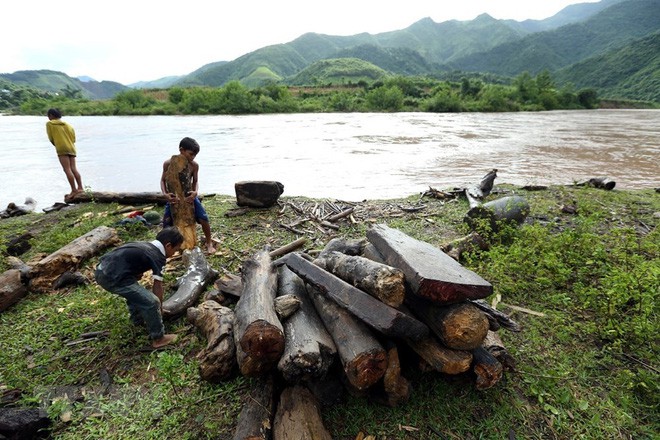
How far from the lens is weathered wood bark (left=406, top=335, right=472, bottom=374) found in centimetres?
252

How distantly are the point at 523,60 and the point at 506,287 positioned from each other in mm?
188607

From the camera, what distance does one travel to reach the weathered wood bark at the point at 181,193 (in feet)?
16.9

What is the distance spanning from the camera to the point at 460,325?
2453 mm

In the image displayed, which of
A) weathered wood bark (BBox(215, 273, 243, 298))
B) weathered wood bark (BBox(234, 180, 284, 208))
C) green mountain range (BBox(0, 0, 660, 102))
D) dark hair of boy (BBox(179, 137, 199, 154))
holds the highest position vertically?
green mountain range (BBox(0, 0, 660, 102))

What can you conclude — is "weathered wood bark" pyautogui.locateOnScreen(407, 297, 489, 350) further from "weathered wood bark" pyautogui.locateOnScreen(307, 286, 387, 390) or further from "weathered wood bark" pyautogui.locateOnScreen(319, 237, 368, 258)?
"weathered wood bark" pyautogui.locateOnScreen(319, 237, 368, 258)

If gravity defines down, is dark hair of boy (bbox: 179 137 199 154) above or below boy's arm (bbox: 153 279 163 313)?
above

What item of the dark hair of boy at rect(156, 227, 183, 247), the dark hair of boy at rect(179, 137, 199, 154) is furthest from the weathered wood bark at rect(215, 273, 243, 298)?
the dark hair of boy at rect(179, 137, 199, 154)

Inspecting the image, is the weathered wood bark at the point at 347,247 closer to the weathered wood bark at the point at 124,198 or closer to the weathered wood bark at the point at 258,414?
the weathered wood bark at the point at 258,414

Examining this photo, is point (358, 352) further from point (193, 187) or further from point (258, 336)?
point (193, 187)

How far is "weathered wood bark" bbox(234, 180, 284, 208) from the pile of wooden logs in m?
4.37

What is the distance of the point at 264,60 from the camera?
194125 millimetres

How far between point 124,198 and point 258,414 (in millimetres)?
7262

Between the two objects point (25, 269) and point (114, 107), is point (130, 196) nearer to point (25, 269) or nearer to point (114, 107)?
point (25, 269)

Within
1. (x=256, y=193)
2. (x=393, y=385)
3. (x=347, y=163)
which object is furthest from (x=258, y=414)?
(x=347, y=163)
